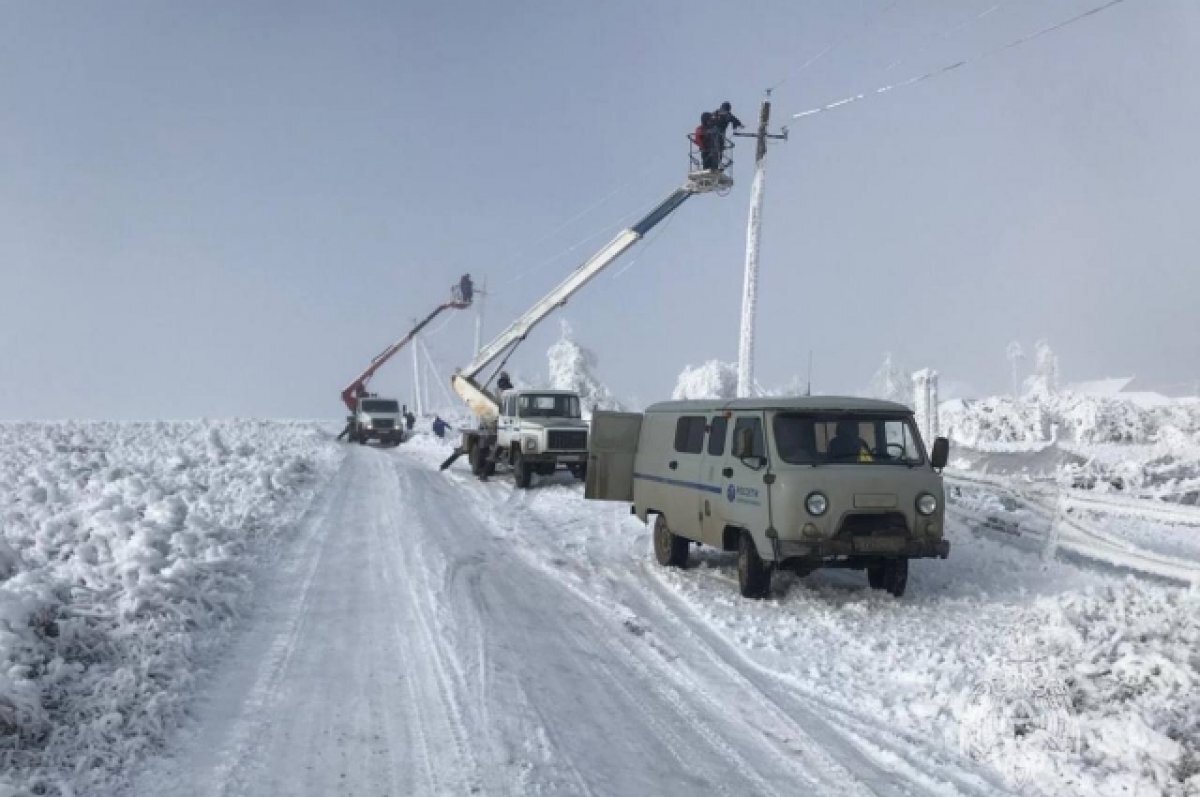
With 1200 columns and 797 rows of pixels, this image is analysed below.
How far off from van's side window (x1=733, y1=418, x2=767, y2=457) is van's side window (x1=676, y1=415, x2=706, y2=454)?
0.96 metres

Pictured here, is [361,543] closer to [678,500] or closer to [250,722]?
[678,500]

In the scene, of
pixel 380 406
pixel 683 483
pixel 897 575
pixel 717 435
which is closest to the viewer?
pixel 897 575

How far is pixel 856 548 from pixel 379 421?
33.6 m

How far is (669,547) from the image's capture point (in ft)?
36.9

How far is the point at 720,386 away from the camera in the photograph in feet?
253

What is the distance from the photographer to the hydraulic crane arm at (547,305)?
74.7 ft

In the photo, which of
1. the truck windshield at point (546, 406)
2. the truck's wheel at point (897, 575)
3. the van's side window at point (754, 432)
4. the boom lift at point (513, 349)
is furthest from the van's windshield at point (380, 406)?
the truck's wheel at point (897, 575)

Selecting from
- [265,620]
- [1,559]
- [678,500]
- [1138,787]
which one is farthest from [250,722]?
[678,500]

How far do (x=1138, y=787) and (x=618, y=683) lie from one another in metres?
3.46

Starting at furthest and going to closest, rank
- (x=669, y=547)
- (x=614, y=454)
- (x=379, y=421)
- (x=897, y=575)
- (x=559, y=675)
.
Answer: (x=379, y=421)
(x=614, y=454)
(x=669, y=547)
(x=897, y=575)
(x=559, y=675)

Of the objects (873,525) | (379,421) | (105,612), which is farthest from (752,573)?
(379,421)

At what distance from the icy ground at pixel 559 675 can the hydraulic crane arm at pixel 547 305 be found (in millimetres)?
13817

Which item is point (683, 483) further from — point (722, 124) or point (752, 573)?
point (722, 124)

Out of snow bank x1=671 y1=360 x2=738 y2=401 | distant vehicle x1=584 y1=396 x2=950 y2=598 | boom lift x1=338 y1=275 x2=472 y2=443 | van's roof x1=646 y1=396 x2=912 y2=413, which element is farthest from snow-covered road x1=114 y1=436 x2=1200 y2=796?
snow bank x1=671 y1=360 x2=738 y2=401
